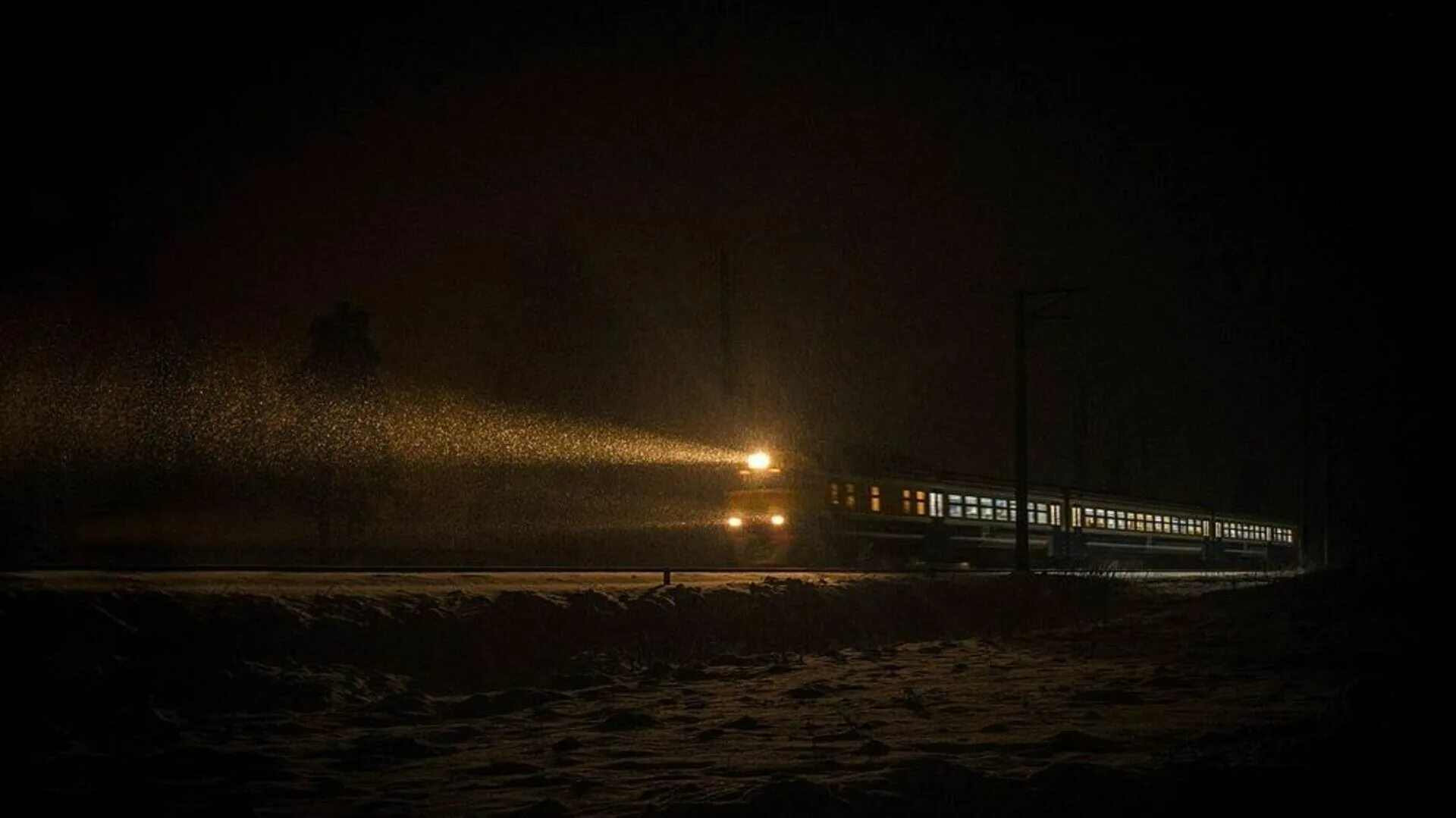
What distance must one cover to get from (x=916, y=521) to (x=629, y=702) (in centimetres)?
2365

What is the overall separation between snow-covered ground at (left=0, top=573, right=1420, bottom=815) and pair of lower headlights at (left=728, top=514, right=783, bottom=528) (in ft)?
39.9

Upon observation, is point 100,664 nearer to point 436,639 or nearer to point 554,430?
point 436,639

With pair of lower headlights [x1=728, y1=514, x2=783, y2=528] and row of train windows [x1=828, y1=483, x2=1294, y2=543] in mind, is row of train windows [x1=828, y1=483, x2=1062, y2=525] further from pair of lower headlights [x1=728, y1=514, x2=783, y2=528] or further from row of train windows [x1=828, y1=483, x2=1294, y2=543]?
pair of lower headlights [x1=728, y1=514, x2=783, y2=528]

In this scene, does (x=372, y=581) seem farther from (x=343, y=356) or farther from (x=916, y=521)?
(x=343, y=356)

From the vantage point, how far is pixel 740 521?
32.2m

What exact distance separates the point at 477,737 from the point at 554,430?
38.8m

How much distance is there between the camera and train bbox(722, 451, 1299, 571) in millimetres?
31031

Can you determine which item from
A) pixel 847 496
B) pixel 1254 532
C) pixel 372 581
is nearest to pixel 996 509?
pixel 847 496

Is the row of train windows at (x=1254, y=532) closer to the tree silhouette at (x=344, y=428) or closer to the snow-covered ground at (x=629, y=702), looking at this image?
the tree silhouette at (x=344, y=428)

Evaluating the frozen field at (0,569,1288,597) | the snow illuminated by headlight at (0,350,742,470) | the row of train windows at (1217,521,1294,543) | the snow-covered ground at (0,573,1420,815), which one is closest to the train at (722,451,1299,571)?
the snow illuminated by headlight at (0,350,742,470)

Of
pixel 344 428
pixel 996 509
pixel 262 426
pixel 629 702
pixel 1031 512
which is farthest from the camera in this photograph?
pixel 344 428

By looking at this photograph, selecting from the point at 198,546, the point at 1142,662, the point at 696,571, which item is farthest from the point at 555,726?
the point at 198,546

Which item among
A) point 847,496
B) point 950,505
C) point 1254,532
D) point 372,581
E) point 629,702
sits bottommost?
point 629,702

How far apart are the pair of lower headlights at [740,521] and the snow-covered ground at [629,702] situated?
12174 millimetres
